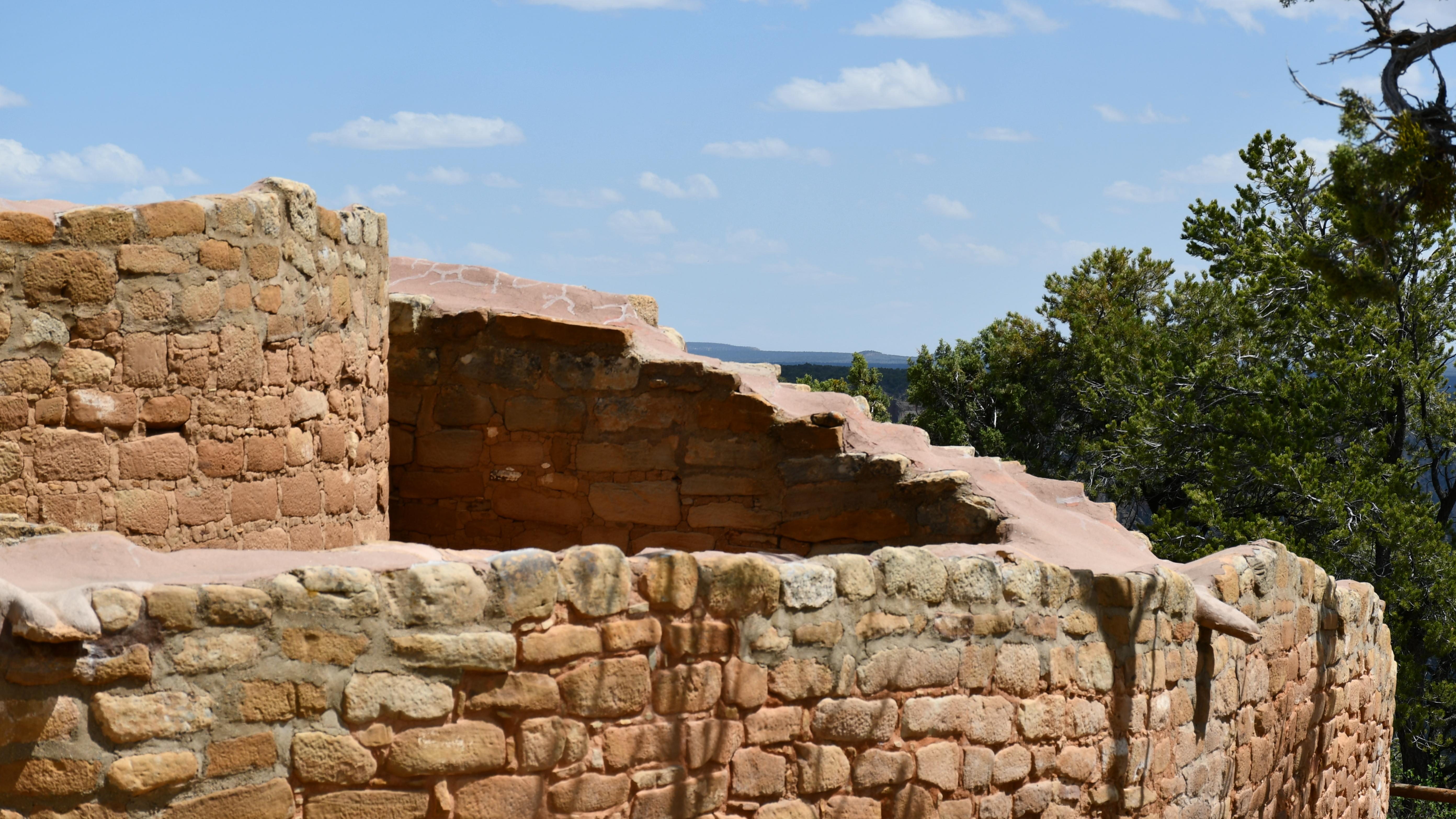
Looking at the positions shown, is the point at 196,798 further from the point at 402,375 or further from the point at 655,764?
the point at 402,375

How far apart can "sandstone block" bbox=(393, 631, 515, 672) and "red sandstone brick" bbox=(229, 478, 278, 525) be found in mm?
1860

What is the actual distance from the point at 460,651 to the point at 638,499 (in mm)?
Result: 3322

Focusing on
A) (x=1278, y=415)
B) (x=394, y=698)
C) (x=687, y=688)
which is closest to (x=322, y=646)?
(x=394, y=698)

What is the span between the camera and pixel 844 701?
4.36 metres

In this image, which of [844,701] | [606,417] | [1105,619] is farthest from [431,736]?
[606,417]

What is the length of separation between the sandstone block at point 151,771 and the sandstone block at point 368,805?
331 millimetres

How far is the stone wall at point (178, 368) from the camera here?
183 inches

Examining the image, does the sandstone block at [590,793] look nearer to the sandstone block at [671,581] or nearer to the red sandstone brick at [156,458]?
the sandstone block at [671,581]

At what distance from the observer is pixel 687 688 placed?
4.06m

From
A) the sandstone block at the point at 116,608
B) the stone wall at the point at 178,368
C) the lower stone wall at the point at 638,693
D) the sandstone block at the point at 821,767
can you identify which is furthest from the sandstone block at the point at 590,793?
the stone wall at the point at 178,368

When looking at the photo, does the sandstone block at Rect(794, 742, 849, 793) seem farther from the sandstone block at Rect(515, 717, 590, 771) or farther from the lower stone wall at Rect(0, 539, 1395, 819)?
the sandstone block at Rect(515, 717, 590, 771)

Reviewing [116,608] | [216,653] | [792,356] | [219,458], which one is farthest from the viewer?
[792,356]

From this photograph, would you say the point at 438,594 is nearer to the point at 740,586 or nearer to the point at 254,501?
the point at 740,586

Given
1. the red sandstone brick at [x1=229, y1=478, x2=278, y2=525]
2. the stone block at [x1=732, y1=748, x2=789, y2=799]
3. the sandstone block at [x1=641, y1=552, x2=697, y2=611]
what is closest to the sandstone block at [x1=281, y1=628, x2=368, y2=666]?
the sandstone block at [x1=641, y1=552, x2=697, y2=611]
